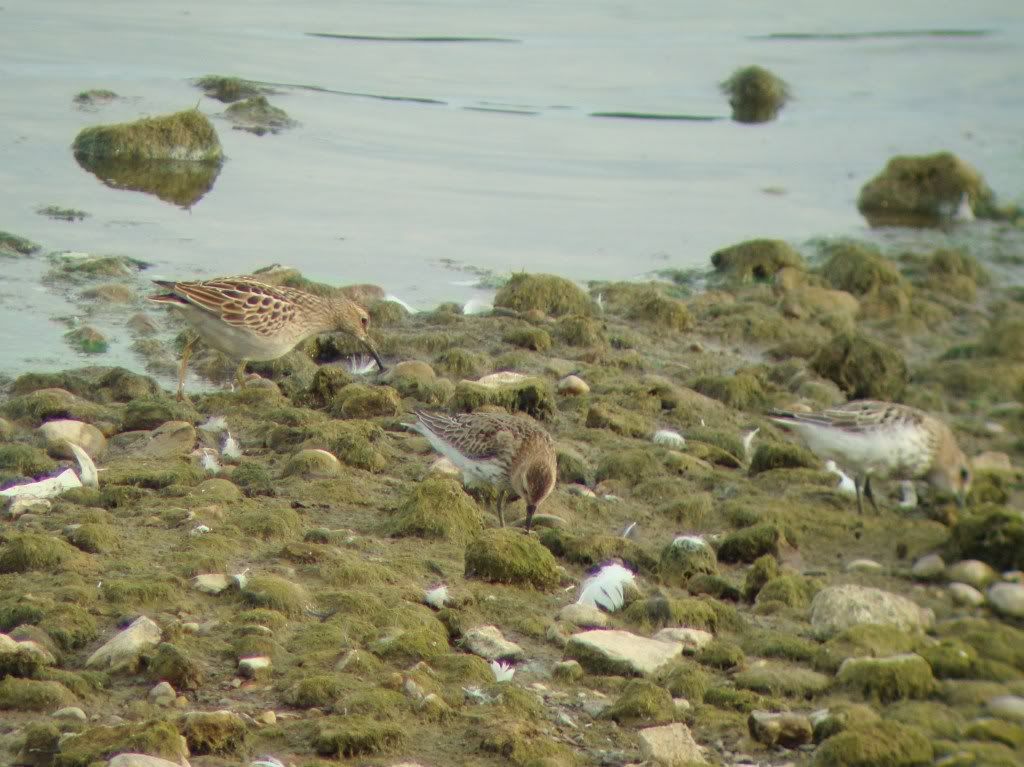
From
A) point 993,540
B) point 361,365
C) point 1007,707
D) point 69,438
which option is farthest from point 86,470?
point 993,540

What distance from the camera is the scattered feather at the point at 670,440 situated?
9.90 m

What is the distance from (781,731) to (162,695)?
250 centimetres

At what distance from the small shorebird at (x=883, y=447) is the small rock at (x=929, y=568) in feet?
3.10

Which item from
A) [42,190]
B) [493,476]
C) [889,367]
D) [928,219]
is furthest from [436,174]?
[493,476]

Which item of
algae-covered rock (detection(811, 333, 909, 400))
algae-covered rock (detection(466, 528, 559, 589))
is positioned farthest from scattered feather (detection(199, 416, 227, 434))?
algae-covered rock (detection(811, 333, 909, 400))

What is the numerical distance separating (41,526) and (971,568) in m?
5.12

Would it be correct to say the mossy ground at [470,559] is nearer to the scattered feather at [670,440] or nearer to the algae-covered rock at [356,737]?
the algae-covered rock at [356,737]

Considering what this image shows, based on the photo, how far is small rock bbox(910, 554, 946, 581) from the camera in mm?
8406

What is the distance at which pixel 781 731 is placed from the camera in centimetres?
593

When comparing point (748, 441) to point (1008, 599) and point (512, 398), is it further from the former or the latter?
point (1008, 599)

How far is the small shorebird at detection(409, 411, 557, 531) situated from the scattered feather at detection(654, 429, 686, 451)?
1.11 metres

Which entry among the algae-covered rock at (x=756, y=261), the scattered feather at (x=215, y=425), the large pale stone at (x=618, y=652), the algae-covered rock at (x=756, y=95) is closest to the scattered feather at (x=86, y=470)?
the scattered feather at (x=215, y=425)

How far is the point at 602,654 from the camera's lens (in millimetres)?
6508

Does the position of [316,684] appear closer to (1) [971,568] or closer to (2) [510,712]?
(2) [510,712]
